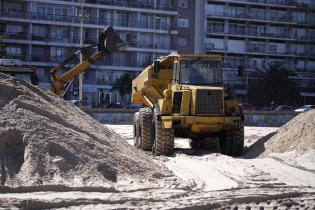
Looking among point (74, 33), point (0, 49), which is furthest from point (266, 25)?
point (0, 49)

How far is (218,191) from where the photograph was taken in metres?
9.24

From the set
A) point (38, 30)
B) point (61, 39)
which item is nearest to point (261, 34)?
point (61, 39)

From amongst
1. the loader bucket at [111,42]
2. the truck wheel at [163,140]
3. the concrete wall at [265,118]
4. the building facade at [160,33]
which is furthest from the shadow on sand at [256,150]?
the building facade at [160,33]

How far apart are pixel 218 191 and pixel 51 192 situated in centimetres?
286

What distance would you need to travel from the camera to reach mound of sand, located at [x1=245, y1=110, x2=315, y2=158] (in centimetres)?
1408

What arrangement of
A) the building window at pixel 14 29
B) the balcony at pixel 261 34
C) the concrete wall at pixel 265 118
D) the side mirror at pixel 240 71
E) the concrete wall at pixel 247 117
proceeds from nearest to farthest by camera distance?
1. the side mirror at pixel 240 71
2. the concrete wall at pixel 247 117
3. the concrete wall at pixel 265 118
4. the building window at pixel 14 29
5. the balcony at pixel 261 34

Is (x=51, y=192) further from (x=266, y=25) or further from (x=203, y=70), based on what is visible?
(x=266, y=25)

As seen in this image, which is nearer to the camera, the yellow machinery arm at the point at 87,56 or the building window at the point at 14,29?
the yellow machinery arm at the point at 87,56

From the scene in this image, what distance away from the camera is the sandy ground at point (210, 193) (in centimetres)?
788

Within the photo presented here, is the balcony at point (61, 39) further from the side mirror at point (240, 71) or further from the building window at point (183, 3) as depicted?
the side mirror at point (240, 71)

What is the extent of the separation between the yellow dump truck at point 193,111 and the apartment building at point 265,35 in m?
67.0

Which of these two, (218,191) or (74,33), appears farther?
(74,33)

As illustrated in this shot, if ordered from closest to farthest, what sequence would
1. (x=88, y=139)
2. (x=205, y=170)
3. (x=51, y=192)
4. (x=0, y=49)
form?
(x=51, y=192)
(x=88, y=139)
(x=205, y=170)
(x=0, y=49)

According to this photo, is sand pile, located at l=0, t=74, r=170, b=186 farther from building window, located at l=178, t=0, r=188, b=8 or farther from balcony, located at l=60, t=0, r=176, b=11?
building window, located at l=178, t=0, r=188, b=8
